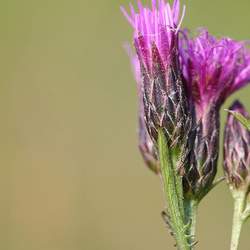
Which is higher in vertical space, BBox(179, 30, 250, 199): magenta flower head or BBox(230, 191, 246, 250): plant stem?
BBox(179, 30, 250, 199): magenta flower head

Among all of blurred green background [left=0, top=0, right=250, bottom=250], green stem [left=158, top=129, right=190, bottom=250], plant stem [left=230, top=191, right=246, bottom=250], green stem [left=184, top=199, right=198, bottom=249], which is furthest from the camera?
blurred green background [left=0, top=0, right=250, bottom=250]

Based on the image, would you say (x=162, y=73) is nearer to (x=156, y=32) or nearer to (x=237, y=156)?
(x=156, y=32)

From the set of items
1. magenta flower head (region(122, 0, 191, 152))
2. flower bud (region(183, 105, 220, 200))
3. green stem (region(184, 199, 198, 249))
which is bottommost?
green stem (region(184, 199, 198, 249))

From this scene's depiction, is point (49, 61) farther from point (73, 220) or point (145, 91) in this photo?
point (145, 91)

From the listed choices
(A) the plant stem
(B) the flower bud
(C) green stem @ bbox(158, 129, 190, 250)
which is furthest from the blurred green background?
(C) green stem @ bbox(158, 129, 190, 250)

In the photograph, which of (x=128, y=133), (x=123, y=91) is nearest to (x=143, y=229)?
(x=128, y=133)

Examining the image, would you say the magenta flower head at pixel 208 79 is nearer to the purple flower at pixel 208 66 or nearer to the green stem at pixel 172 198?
the purple flower at pixel 208 66

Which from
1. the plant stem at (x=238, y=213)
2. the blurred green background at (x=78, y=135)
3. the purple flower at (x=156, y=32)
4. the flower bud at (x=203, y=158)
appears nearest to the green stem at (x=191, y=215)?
the flower bud at (x=203, y=158)

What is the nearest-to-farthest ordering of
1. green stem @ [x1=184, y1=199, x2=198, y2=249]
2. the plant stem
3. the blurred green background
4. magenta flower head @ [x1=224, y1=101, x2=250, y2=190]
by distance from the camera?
1. green stem @ [x1=184, y1=199, x2=198, y2=249]
2. the plant stem
3. magenta flower head @ [x1=224, y1=101, x2=250, y2=190]
4. the blurred green background

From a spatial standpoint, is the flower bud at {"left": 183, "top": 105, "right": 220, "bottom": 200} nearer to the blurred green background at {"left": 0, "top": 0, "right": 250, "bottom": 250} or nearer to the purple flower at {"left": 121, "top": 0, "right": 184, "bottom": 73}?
the purple flower at {"left": 121, "top": 0, "right": 184, "bottom": 73}
